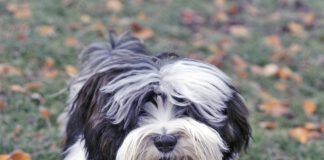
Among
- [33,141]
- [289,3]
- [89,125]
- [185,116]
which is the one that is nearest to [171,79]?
[185,116]

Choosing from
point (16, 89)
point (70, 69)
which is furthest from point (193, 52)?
point (16, 89)

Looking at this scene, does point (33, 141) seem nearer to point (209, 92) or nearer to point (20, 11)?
point (209, 92)

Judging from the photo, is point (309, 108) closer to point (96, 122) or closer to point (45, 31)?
point (45, 31)

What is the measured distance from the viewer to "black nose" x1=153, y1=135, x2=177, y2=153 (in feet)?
10.3

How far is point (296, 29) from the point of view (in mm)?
8289

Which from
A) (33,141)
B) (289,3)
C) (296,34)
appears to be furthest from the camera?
(289,3)

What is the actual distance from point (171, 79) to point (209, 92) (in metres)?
0.21

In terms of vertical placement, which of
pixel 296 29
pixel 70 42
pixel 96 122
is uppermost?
pixel 96 122

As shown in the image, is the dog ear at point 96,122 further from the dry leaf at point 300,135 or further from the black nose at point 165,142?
the dry leaf at point 300,135

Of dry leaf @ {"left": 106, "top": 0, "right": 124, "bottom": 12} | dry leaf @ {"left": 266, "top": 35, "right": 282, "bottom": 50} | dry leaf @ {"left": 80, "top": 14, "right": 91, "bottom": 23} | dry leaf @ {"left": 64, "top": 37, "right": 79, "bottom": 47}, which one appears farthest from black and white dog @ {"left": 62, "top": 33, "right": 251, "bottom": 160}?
dry leaf @ {"left": 106, "top": 0, "right": 124, "bottom": 12}

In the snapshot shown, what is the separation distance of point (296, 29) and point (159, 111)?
5347mm

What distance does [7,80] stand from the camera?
5.93m

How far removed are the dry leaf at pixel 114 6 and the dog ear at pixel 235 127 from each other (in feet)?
14.7

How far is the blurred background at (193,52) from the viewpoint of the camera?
5.44 meters
